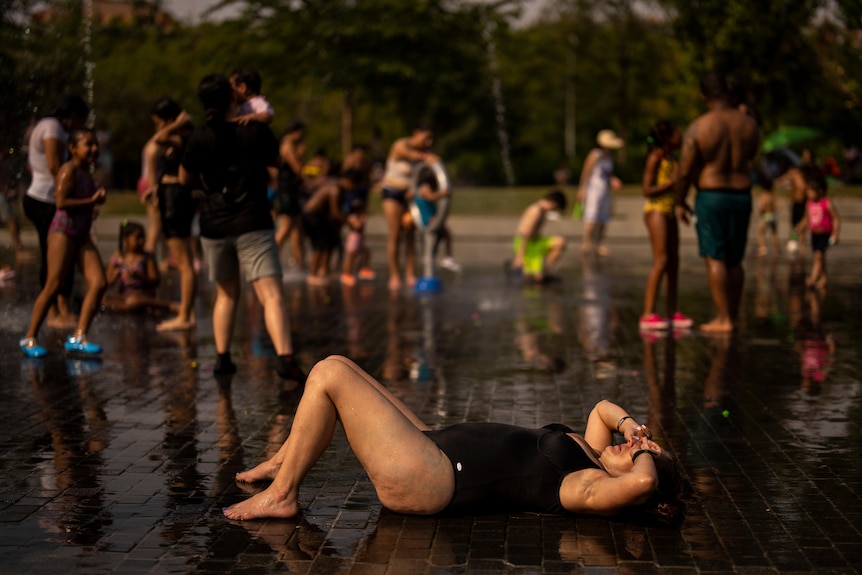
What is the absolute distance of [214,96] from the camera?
9055mm

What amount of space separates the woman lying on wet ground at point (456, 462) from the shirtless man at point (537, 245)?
1203 cm

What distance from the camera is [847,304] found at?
14.6 meters

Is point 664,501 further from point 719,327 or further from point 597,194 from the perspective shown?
point 597,194

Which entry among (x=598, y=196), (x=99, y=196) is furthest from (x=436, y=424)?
(x=598, y=196)

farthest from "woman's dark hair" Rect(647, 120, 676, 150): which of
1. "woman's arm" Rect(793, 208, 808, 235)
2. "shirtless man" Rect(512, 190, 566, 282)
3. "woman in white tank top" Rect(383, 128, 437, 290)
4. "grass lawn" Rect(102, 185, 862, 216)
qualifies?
"grass lawn" Rect(102, 185, 862, 216)

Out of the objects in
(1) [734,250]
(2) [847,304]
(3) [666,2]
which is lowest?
(2) [847,304]

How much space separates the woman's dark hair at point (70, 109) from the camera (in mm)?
10812

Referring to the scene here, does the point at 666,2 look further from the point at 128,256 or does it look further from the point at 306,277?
the point at 128,256

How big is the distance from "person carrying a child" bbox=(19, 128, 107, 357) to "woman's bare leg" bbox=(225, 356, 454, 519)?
5.00 meters

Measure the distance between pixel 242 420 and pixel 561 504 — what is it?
2780mm

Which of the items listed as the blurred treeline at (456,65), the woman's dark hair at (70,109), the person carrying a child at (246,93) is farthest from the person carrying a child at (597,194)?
the person carrying a child at (246,93)

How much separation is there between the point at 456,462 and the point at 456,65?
37.1 m

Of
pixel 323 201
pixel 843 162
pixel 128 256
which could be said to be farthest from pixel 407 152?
pixel 843 162

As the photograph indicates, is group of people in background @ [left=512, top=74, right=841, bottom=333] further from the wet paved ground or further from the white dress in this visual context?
the white dress
